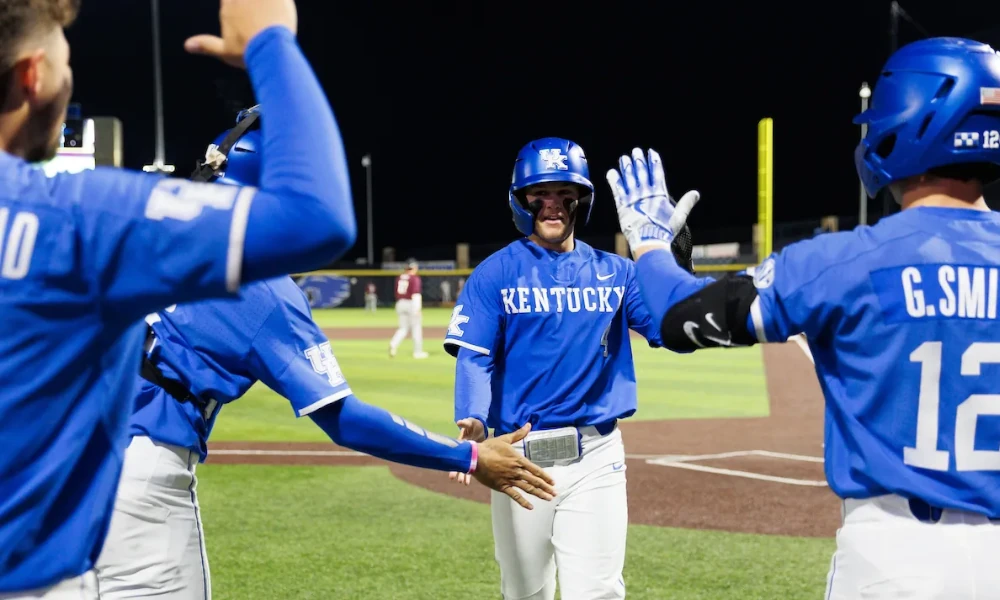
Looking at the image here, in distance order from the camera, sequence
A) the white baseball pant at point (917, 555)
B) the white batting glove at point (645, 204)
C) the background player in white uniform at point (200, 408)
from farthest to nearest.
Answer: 1. the background player in white uniform at point (200, 408)
2. the white batting glove at point (645, 204)
3. the white baseball pant at point (917, 555)

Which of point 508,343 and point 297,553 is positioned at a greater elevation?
point 508,343

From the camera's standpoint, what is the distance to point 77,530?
1.70 metres

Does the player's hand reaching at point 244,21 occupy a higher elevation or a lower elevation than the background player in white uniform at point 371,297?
higher

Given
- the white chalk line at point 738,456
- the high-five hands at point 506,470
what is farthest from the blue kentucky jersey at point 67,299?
the white chalk line at point 738,456

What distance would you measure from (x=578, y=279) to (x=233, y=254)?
11.0 ft

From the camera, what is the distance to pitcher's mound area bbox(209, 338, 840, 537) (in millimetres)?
7852

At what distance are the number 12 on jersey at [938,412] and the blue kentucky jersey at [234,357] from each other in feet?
5.42

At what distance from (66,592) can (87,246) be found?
2.23 feet

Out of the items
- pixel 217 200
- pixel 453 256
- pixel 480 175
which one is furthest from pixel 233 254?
pixel 480 175

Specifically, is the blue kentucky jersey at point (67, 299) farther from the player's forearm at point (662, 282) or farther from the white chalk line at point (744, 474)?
the white chalk line at point (744, 474)

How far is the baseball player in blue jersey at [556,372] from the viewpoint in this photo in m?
4.36

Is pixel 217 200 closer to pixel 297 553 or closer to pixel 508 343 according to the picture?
pixel 508 343

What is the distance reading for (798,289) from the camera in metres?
2.39

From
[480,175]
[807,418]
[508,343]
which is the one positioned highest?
[480,175]
